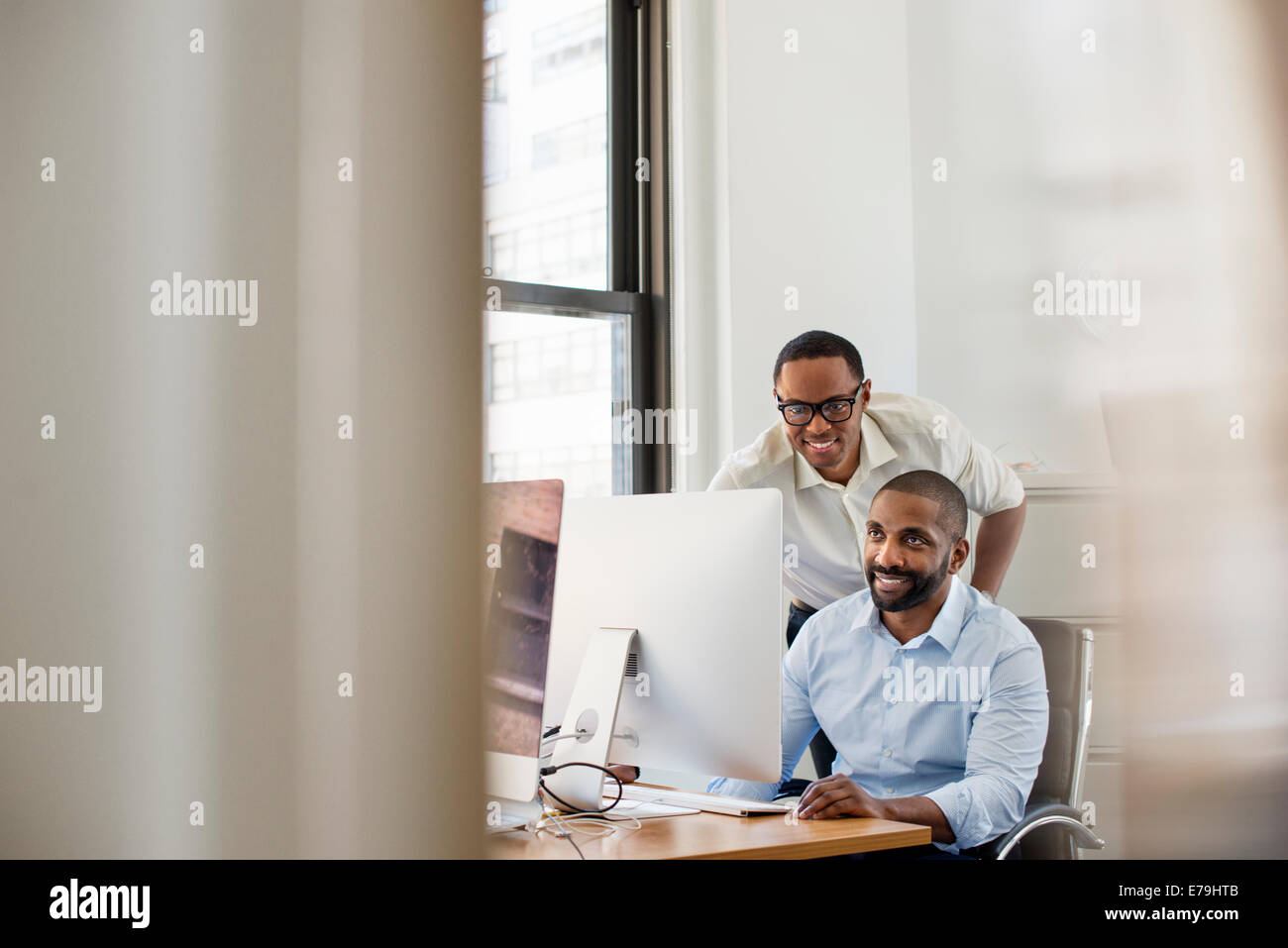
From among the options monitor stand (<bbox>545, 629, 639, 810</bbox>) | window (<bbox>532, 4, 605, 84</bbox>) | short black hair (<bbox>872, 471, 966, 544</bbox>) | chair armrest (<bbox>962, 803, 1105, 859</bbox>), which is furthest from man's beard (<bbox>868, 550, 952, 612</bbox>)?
→ window (<bbox>532, 4, 605, 84</bbox>)

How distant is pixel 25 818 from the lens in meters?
0.51

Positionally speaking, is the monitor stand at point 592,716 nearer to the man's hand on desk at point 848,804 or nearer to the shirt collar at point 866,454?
the man's hand on desk at point 848,804

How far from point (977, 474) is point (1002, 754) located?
1.00 m

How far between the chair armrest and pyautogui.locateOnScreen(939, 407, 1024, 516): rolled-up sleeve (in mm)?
960

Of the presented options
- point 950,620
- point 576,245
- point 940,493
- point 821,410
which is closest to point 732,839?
point 950,620

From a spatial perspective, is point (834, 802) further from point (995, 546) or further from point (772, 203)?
point (772, 203)

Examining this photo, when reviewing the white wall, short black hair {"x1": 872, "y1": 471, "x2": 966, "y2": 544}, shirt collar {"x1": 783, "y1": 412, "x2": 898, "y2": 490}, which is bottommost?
short black hair {"x1": 872, "y1": 471, "x2": 966, "y2": 544}

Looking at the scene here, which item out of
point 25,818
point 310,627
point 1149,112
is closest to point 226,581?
point 310,627

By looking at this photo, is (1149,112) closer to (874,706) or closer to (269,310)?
(874,706)

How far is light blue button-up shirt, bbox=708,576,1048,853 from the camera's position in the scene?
177 cm

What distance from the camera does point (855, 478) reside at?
2.63 metres

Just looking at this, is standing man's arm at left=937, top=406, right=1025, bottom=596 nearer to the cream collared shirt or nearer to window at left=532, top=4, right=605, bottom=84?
the cream collared shirt

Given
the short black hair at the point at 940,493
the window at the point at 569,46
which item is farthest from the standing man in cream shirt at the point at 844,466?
the window at the point at 569,46
